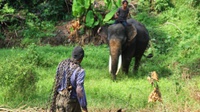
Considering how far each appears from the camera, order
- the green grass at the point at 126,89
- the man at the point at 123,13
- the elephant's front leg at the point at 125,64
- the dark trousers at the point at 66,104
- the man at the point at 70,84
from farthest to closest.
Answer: the elephant's front leg at the point at 125,64
the man at the point at 123,13
the green grass at the point at 126,89
the dark trousers at the point at 66,104
the man at the point at 70,84

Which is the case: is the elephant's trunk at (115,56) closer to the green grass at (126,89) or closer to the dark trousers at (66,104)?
the green grass at (126,89)

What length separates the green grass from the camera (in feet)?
28.6

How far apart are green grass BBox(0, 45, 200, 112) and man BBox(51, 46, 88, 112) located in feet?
5.83

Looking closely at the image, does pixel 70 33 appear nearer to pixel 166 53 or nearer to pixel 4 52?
pixel 4 52

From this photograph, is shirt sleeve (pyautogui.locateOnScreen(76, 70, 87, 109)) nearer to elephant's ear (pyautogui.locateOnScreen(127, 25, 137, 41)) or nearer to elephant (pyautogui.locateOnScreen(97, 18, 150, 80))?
elephant (pyautogui.locateOnScreen(97, 18, 150, 80))

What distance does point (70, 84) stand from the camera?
21.2ft

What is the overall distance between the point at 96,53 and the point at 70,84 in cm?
964

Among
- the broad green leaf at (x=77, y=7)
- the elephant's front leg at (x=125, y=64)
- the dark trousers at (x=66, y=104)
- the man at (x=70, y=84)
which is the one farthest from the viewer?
the elephant's front leg at (x=125, y=64)

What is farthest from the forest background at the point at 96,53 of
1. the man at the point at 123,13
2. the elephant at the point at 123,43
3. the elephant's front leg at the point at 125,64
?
the man at the point at 123,13

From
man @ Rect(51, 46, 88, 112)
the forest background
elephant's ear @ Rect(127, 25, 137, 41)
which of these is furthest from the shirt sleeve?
elephant's ear @ Rect(127, 25, 137, 41)

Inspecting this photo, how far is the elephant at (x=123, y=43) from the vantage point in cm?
1201

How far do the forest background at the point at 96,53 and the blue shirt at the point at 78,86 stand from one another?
0.85 metres

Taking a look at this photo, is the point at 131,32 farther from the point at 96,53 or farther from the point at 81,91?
the point at 81,91

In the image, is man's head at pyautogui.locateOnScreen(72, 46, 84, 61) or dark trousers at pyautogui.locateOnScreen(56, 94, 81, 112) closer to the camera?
man's head at pyautogui.locateOnScreen(72, 46, 84, 61)
